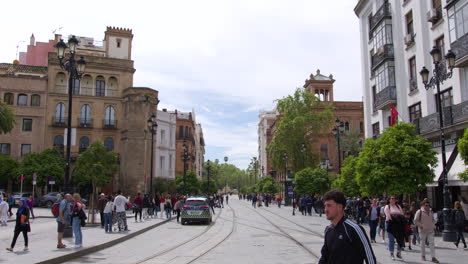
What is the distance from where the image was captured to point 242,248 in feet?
45.4

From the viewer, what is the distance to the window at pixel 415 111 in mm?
26766

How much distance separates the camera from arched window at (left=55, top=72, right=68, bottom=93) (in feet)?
173

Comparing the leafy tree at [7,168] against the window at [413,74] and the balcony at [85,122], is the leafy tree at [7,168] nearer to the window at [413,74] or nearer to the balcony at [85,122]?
the balcony at [85,122]

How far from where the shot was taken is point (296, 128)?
189 ft

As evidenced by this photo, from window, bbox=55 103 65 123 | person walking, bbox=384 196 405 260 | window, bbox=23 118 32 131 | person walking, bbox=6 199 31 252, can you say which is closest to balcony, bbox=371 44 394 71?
person walking, bbox=384 196 405 260

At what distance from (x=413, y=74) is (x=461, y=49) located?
649cm

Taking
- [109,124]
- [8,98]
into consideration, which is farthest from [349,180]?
[8,98]

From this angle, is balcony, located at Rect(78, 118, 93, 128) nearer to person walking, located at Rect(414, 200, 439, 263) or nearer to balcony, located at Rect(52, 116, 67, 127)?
balcony, located at Rect(52, 116, 67, 127)

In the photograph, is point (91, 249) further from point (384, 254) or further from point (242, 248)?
point (384, 254)

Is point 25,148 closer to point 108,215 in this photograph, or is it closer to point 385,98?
point 108,215

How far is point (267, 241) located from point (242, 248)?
2424 millimetres

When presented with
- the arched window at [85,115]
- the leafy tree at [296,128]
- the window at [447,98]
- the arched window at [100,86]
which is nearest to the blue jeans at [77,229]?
the window at [447,98]

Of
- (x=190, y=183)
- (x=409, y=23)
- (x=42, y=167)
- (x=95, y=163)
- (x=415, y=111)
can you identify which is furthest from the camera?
(x=190, y=183)

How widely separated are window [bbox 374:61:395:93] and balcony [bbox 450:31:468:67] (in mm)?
7614
